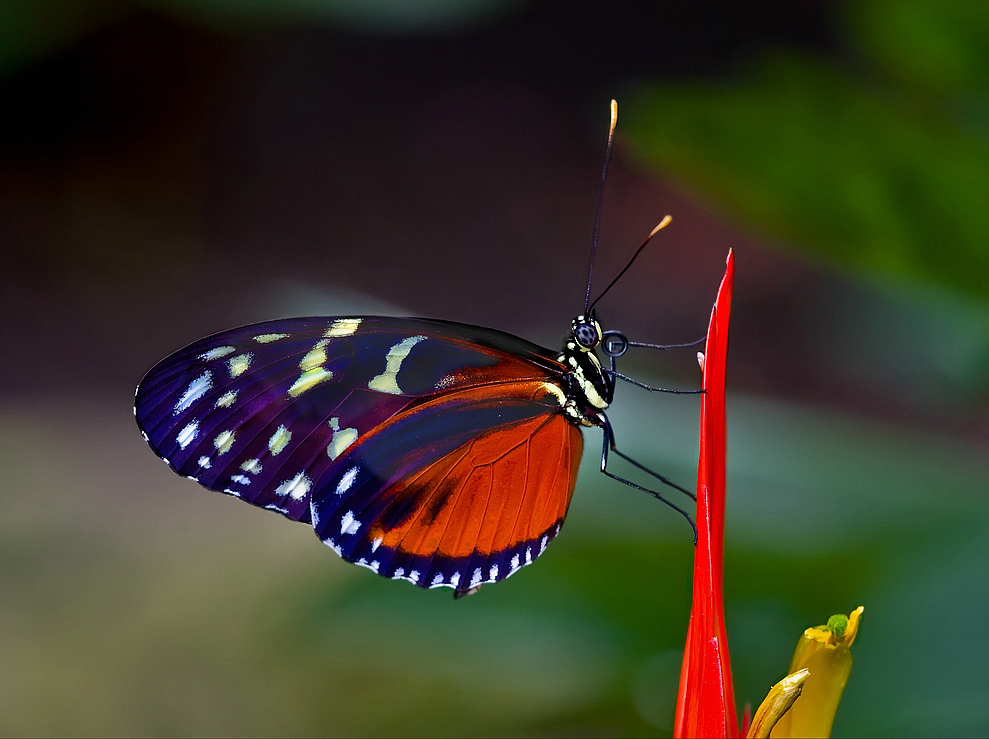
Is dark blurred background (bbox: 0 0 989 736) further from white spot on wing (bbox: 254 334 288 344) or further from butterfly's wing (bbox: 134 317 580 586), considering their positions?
white spot on wing (bbox: 254 334 288 344)

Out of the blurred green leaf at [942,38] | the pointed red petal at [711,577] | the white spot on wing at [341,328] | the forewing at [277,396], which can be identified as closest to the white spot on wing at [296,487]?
the forewing at [277,396]

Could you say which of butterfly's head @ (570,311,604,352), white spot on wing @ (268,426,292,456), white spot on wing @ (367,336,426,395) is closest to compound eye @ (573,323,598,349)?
butterfly's head @ (570,311,604,352)

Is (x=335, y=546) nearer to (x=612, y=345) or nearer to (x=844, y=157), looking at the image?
(x=612, y=345)

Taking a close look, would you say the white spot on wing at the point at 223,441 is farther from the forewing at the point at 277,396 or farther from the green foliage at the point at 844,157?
the green foliage at the point at 844,157

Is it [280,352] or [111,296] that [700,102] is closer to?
[280,352]

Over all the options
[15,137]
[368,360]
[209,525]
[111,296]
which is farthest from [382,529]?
[15,137]

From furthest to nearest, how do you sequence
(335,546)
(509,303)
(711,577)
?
(509,303), (335,546), (711,577)

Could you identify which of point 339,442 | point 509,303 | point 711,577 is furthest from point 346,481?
point 509,303

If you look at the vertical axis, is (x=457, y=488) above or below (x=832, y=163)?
below

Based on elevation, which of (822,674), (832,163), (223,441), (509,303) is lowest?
(822,674)
